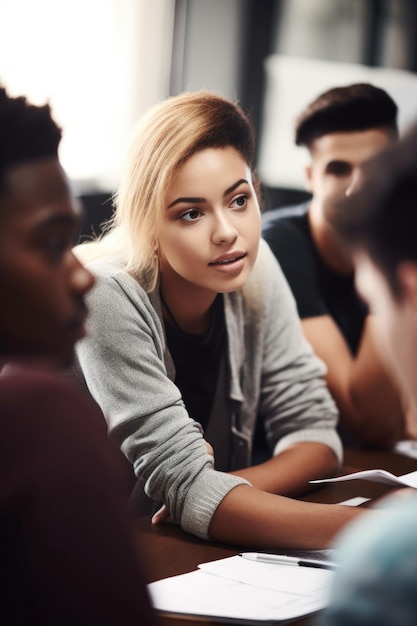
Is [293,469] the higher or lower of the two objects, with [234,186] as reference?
lower

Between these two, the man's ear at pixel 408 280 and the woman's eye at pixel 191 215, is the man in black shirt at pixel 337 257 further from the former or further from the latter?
the man's ear at pixel 408 280

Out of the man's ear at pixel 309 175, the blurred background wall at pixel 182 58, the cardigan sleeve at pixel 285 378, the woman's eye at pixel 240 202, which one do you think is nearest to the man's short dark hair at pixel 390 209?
the woman's eye at pixel 240 202

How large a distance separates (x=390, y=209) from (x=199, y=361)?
1071mm

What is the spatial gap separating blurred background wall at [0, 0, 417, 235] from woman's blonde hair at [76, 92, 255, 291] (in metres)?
2.18

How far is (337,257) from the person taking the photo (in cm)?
244

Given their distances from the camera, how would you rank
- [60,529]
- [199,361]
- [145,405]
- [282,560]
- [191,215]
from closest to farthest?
[60,529]
[282,560]
[145,405]
[191,215]
[199,361]

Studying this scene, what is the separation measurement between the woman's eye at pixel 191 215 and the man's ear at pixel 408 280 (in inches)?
34.4

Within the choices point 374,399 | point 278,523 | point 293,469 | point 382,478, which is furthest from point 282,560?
point 374,399

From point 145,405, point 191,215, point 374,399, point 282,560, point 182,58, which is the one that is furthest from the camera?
point 182,58

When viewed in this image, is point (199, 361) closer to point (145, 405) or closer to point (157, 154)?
point (145, 405)

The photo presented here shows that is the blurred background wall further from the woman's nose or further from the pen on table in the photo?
the pen on table

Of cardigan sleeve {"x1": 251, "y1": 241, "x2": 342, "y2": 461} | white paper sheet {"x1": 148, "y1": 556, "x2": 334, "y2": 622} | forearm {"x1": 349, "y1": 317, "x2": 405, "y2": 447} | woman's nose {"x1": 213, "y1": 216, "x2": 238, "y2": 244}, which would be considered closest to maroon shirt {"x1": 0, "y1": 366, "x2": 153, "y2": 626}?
white paper sheet {"x1": 148, "y1": 556, "x2": 334, "y2": 622}

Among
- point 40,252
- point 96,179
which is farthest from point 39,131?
point 96,179

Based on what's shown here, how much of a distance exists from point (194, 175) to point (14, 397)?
93cm
